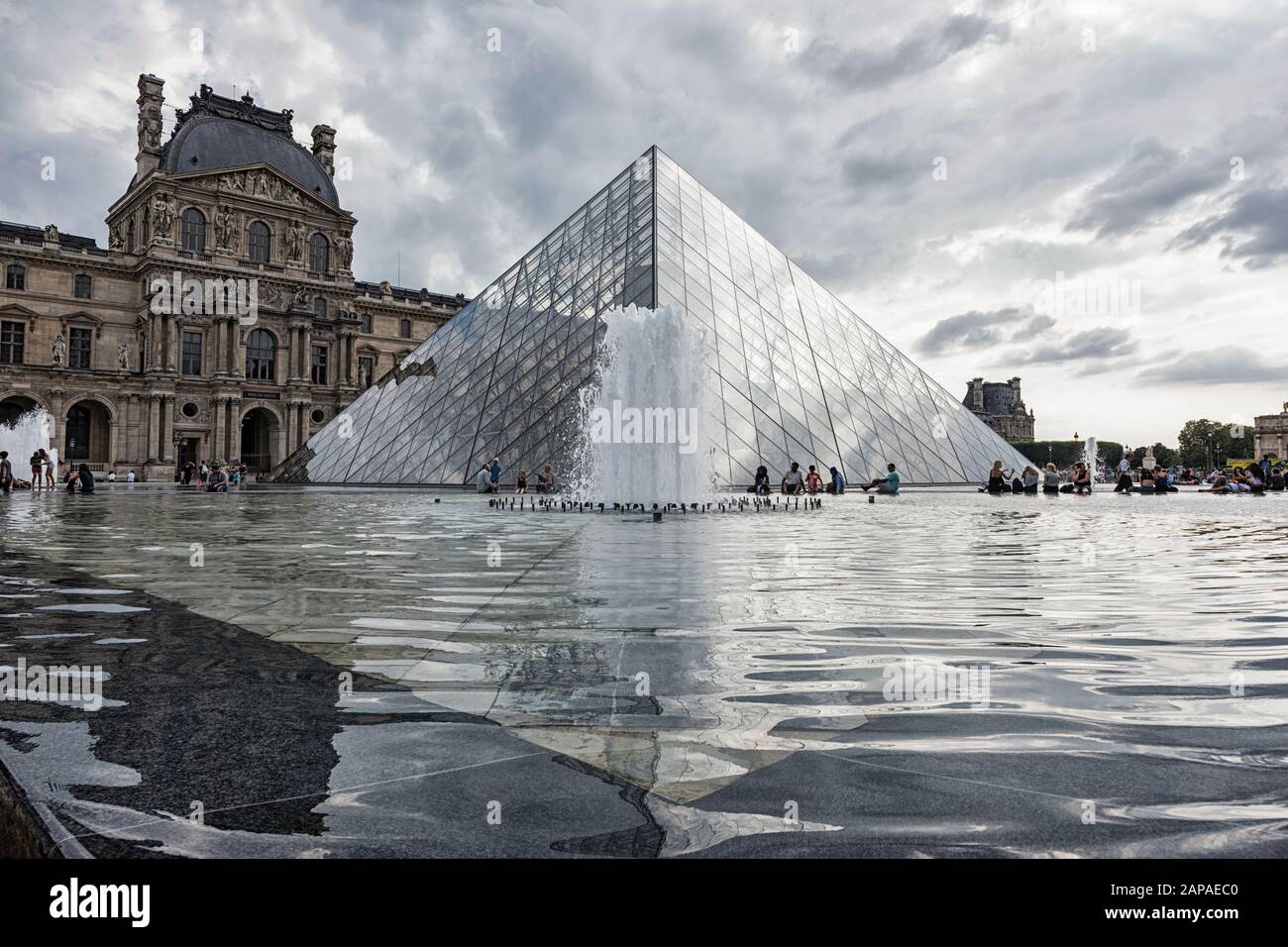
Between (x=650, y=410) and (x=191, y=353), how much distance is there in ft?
168

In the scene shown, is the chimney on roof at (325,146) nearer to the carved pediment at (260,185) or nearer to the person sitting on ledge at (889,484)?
the carved pediment at (260,185)

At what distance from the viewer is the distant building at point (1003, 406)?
544ft

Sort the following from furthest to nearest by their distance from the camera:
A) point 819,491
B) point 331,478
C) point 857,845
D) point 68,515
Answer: point 331,478, point 819,491, point 68,515, point 857,845

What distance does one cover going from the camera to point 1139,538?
431 inches

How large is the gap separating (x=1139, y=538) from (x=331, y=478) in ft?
95.5

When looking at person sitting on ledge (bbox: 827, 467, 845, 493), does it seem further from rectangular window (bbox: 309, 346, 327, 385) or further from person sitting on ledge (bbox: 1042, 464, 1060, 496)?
rectangular window (bbox: 309, 346, 327, 385)

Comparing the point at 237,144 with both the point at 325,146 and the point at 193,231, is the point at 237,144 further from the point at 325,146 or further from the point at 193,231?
the point at 325,146

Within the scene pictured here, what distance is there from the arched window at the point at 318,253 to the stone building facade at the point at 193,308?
0.34ft

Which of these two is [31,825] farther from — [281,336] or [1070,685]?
[281,336]

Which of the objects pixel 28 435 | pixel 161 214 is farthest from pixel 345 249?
pixel 28 435

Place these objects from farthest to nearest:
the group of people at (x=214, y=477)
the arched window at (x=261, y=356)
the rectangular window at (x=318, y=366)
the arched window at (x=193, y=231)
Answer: the rectangular window at (x=318, y=366) < the arched window at (x=261, y=356) < the arched window at (x=193, y=231) < the group of people at (x=214, y=477)

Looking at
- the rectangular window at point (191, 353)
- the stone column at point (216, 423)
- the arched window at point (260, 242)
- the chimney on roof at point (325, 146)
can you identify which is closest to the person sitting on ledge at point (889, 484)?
the stone column at point (216, 423)

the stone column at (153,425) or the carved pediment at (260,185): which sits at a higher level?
the carved pediment at (260,185)

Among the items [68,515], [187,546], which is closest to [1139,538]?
[187,546]
